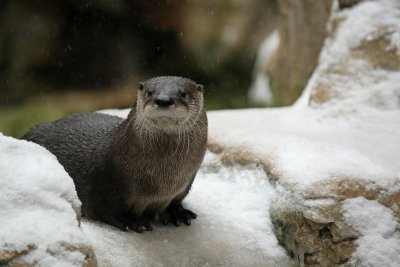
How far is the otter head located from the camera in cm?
290

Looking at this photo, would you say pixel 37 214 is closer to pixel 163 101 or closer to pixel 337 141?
pixel 163 101

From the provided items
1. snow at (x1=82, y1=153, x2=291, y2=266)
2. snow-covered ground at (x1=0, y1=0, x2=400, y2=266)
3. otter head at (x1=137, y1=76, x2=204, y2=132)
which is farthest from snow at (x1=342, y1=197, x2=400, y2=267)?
otter head at (x1=137, y1=76, x2=204, y2=132)

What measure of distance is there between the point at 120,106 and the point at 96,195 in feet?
9.81

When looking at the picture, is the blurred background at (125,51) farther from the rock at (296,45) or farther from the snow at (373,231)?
the snow at (373,231)

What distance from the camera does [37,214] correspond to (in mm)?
2283

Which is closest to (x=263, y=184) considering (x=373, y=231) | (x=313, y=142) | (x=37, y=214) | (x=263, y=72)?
(x=313, y=142)

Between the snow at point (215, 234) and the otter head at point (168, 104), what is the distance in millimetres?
535

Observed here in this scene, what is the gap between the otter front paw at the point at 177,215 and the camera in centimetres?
339

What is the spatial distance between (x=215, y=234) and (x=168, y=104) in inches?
30.2

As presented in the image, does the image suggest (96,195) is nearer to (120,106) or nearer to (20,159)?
(20,159)

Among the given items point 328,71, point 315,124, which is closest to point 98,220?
point 315,124

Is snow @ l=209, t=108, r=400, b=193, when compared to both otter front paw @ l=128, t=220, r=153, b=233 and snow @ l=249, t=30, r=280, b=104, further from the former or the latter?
snow @ l=249, t=30, r=280, b=104

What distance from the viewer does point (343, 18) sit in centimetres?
516

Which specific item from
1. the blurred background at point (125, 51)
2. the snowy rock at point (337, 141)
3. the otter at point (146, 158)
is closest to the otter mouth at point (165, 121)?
the otter at point (146, 158)
